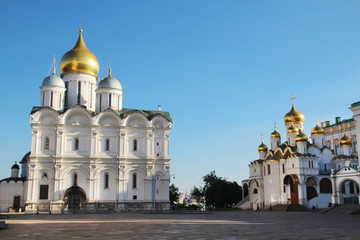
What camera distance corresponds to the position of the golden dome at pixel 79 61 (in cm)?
3938

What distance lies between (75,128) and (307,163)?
24.1 m

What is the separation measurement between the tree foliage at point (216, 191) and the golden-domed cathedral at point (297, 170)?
2.81 meters

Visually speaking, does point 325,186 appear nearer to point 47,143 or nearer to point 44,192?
point 44,192

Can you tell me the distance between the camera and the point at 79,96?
130 feet

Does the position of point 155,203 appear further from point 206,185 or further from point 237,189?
point 237,189

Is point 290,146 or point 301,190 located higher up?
point 290,146

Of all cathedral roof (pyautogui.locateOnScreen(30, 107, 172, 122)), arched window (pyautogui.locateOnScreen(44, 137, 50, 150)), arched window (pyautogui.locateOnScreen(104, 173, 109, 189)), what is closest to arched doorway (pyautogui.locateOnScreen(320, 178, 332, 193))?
cathedral roof (pyautogui.locateOnScreen(30, 107, 172, 122))

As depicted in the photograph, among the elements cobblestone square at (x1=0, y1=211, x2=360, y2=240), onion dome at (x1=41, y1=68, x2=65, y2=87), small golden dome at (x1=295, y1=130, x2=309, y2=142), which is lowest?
cobblestone square at (x1=0, y1=211, x2=360, y2=240)

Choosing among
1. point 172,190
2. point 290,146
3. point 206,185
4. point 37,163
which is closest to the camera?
point 37,163

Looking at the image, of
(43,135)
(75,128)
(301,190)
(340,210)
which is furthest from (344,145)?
(43,135)

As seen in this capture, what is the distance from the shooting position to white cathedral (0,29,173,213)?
34.2 m

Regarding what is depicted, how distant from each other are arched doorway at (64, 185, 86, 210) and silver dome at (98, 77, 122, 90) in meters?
10.6

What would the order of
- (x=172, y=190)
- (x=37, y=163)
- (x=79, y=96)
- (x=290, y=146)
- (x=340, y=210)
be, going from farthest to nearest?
1. (x=172, y=190)
2. (x=290, y=146)
3. (x=79, y=96)
4. (x=37, y=163)
5. (x=340, y=210)

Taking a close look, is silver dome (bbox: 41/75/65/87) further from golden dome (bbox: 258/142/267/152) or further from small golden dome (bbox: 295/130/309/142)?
small golden dome (bbox: 295/130/309/142)
